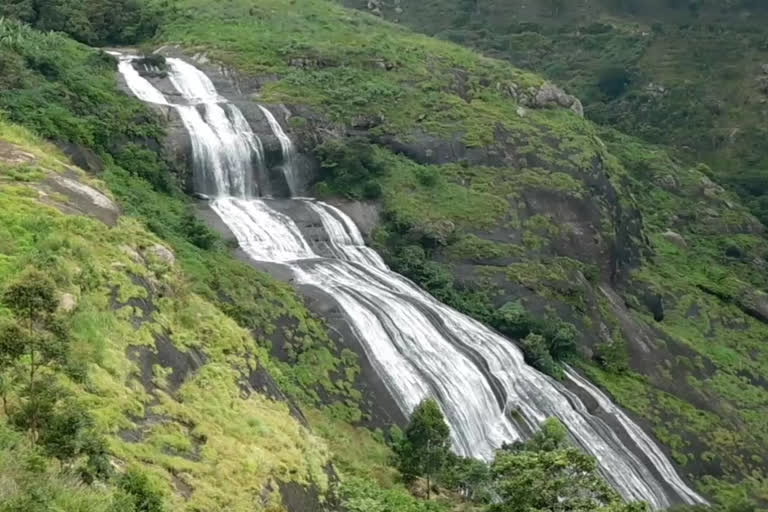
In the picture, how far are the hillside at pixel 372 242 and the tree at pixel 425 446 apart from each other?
699 mm

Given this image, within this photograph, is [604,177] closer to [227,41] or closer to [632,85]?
[227,41]

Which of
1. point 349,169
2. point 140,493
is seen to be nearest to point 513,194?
point 349,169

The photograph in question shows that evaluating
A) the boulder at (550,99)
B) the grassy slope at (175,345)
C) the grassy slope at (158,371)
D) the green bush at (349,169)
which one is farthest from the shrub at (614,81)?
the grassy slope at (158,371)

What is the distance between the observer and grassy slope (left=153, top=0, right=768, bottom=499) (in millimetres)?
36906

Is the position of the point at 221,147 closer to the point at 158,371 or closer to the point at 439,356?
the point at 439,356

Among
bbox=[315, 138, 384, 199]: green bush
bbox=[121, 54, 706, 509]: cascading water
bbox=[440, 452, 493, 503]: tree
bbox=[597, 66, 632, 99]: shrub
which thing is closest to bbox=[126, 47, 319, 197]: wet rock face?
bbox=[315, 138, 384, 199]: green bush

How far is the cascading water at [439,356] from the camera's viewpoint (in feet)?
88.2

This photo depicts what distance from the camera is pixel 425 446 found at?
21219mm

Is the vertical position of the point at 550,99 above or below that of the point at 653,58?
below

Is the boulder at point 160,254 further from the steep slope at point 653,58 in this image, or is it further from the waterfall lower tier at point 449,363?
the steep slope at point 653,58

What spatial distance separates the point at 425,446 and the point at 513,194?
24.6 meters

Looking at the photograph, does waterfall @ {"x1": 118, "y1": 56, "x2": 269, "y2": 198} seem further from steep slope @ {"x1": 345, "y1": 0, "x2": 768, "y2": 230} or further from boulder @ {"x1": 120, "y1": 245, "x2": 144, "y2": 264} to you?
steep slope @ {"x1": 345, "y1": 0, "x2": 768, "y2": 230}

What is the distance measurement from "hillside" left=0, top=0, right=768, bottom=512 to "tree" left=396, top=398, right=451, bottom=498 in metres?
0.70

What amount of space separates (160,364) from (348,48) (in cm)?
4198
